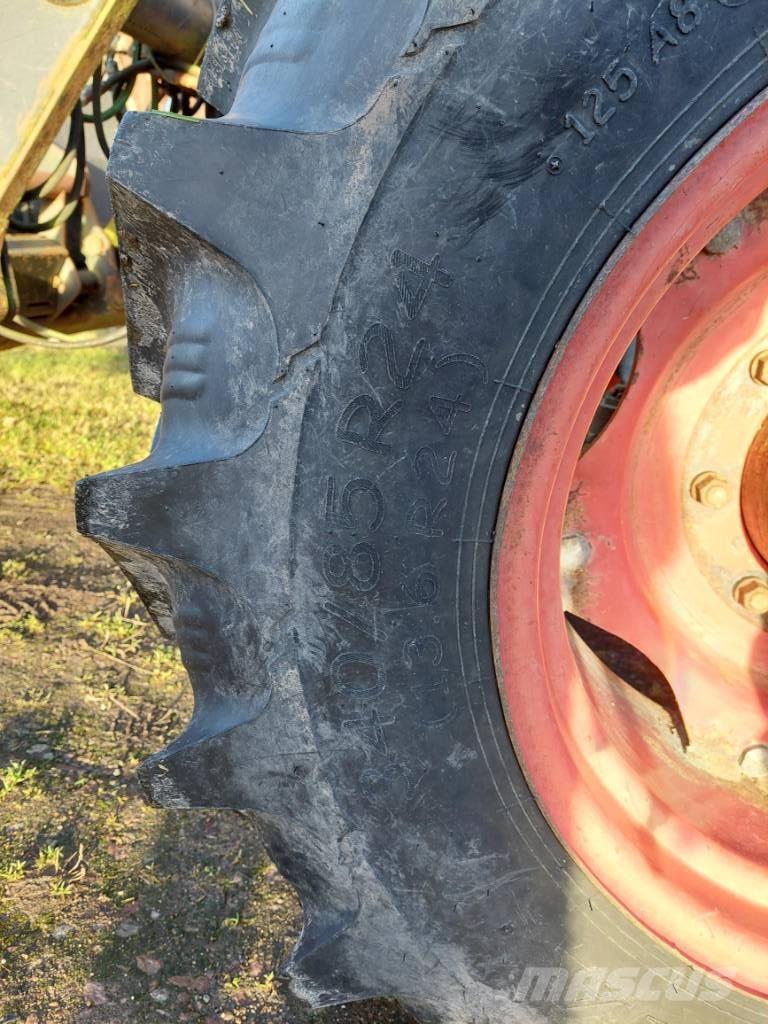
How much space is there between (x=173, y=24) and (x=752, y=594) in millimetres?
1555

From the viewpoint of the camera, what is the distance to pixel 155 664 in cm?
215

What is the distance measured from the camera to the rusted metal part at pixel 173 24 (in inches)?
71.7

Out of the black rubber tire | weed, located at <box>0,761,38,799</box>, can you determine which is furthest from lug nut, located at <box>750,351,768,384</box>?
weed, located at <box>0,761,38,799</box>

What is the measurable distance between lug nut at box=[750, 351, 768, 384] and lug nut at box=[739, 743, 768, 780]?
1.55 feet

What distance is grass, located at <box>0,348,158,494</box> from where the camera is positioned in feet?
10.4

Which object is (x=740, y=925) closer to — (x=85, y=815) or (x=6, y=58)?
(x=85, y=815)

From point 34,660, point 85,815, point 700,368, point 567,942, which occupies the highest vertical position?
point 700,368

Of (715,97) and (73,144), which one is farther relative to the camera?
(73,144)

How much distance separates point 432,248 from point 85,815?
4.22 feet

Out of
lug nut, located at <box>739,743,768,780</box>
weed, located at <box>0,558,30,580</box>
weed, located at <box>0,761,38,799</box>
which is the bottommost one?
weed, located at <box>0,761,38,799</box>

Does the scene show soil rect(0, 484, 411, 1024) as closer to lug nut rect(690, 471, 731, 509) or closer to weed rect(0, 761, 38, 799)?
weed rect(0, 761, 38, 799)

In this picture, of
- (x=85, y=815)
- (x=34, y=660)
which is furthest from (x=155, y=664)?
(x=85, y=815)

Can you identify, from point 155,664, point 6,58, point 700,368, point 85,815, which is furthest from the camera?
point 155,664

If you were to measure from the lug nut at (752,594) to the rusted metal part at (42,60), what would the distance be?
4.02 feet
